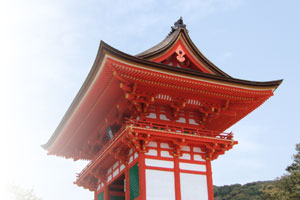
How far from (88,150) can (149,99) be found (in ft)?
23.3

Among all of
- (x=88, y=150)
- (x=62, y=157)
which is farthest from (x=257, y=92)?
(x=62, y=157)

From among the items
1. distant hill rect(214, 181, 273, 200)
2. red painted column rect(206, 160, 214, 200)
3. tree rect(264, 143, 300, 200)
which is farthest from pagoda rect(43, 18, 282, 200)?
distant hill rect(214, 181, 273, 200)

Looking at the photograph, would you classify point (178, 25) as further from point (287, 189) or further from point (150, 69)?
point (287, 189)

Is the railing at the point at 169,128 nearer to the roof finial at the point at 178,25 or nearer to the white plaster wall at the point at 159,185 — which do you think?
the white plaster wall at the point at 159,185

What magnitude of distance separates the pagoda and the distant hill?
1615 inches

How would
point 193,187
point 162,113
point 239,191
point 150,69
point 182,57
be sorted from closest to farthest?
point 150,69, point 193,187, point 162,113, point 182,57, point 239,191

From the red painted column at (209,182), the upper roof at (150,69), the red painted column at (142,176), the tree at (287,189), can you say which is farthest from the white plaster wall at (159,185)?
the tree at (287,189)

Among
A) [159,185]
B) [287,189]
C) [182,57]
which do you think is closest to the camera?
[159,185]

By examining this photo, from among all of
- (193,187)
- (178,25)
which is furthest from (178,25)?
(193,187)

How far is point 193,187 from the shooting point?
16328 mm

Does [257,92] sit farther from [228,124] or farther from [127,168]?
[127,168]

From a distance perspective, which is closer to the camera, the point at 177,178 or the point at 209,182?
→ the point at 177,178

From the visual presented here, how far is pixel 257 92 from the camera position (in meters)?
17.5

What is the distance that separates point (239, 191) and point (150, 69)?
165 ft
